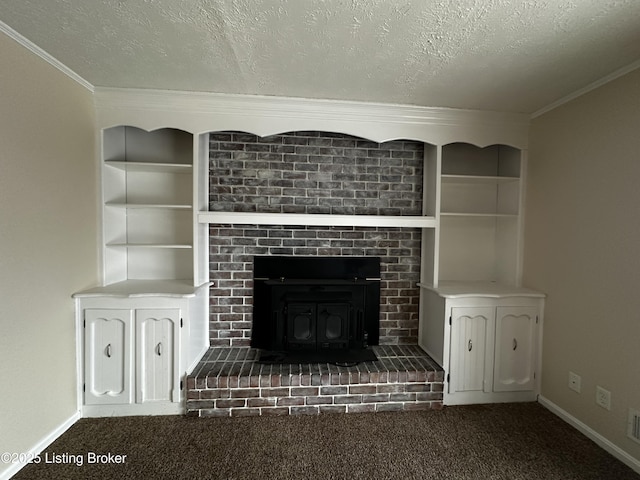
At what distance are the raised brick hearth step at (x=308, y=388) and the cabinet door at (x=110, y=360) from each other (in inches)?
18.1

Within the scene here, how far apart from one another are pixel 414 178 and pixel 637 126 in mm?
1403

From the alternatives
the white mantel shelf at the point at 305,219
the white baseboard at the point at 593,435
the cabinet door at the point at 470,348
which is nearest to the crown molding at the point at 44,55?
the white mantel shelf at the point at 305,219

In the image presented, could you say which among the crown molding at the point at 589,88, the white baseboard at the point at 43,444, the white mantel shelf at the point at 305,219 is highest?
the crown molding at the point at 589,88

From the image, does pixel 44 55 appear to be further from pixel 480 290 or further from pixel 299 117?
pixel 480 290

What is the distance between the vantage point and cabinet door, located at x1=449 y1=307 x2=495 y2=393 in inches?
89.9

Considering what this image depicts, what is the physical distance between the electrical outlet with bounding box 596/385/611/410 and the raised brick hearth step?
0.93 m

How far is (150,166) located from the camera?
7.76 feet

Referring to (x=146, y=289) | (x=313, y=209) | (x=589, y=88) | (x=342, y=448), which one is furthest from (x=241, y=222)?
(x=589, y=88)

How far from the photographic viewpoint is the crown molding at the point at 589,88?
5.64ft

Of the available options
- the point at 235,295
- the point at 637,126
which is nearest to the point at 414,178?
the point at 637,126

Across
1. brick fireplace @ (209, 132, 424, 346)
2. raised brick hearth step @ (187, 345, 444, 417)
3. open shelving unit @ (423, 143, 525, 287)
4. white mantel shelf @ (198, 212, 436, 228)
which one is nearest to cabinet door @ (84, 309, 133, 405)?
raised brick hearth step @ (187, 345, 444, 417)

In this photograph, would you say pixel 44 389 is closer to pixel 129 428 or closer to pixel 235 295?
pixel 129 428

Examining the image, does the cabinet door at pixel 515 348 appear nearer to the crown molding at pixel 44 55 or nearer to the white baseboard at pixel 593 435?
the white baseboard at pixel 593 435

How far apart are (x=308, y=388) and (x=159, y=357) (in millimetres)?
1091
